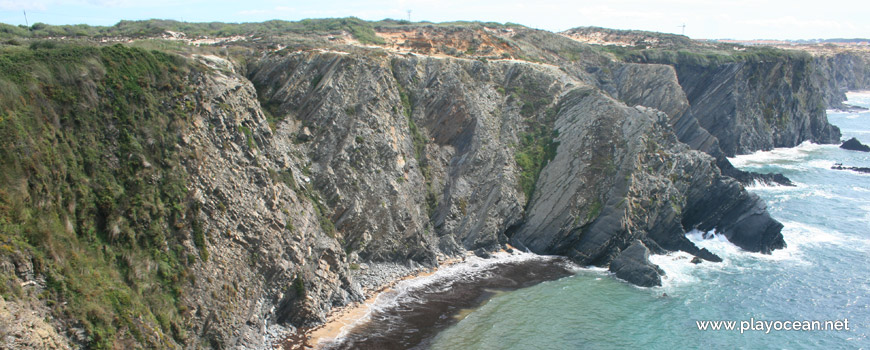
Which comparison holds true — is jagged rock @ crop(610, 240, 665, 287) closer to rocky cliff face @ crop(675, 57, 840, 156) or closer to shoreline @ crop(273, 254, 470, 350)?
shoreline @ crop(273, 254, 470, 350)

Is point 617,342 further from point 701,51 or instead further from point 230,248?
point 701,51

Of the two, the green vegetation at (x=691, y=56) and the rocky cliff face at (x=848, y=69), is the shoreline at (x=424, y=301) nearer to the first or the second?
the green vegetation at (x=691, y=56)

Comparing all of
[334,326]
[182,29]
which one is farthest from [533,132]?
[182,29]

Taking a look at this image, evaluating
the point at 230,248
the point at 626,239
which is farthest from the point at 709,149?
the point at 230,248

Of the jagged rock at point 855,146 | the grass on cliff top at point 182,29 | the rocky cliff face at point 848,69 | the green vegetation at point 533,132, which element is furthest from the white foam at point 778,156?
the rocky cliff face at point 848,69

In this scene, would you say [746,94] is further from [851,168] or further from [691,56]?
[851,168]

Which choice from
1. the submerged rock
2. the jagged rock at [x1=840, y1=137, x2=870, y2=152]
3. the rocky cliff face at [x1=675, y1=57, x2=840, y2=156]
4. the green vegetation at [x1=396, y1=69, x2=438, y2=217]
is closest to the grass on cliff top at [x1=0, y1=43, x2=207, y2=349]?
the green vegetation at [x1=396, y1=69, x2=438, y2=217]
